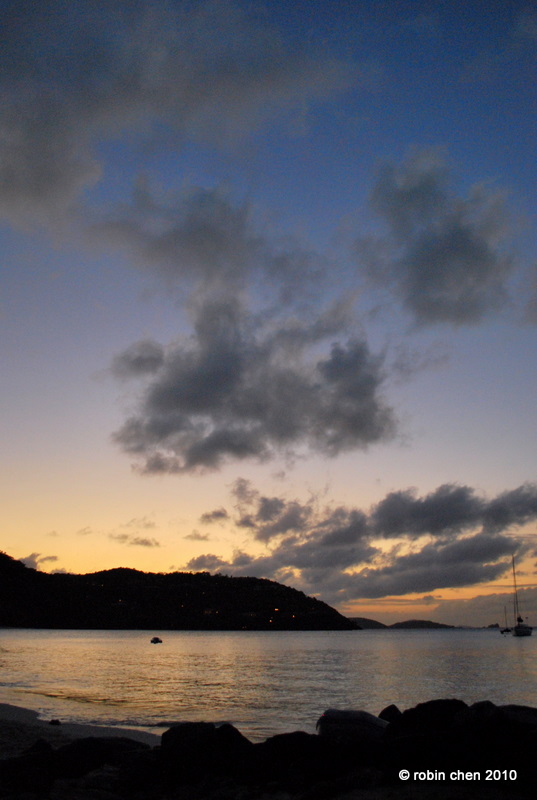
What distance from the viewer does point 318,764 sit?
45.0ft

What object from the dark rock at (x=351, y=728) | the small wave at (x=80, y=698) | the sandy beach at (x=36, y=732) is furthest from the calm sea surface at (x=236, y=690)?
the dark rock at (x=351, y=728)

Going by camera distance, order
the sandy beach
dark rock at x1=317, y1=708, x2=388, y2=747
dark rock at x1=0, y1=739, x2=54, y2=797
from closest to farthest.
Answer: dark rock at x1=0, y1=739, x2=54, y2=797 < dark rock at x1=317, y1=708, x2=388, y2=747 < the sandy beach

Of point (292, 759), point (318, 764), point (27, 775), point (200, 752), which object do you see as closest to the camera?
point (27, 775)

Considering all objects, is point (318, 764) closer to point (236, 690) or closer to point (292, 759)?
point (292, 759)

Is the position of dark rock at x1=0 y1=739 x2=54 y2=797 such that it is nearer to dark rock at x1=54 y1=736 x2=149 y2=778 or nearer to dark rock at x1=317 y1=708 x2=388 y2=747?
dark rock at x1=54 y1=736 x2=149 y2=778

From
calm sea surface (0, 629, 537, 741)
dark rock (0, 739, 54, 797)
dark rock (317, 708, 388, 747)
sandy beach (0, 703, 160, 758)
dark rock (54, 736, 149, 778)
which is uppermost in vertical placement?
dark rock (317, 708, 388, 747)

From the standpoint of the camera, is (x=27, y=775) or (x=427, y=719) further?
(x=427, y=719)

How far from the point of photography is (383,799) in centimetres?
1130

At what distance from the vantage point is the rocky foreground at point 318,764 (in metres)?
12.1

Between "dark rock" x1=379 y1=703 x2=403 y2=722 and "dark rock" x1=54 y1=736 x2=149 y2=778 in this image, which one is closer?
"dark rock" x1=54 y1=736 x2=149 y2=778

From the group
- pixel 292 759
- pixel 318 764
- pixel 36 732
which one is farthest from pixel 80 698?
pixel 318 764

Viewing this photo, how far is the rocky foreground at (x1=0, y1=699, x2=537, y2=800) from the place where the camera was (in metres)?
12.1

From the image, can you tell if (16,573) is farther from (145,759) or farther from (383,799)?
(383,799)

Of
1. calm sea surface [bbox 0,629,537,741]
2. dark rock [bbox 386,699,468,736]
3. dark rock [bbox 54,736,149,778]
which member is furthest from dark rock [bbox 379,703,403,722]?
calm sea surface [bbox 0,629,537,741]
